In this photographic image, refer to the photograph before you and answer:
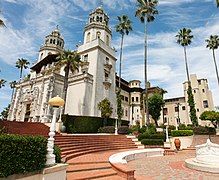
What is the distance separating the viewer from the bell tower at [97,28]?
140 ft

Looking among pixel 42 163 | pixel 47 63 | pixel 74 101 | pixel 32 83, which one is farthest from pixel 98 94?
pixel 42 163

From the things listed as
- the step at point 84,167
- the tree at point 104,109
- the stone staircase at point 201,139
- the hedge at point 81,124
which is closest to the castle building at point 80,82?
the tree at point 104,109

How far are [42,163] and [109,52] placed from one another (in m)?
38.2

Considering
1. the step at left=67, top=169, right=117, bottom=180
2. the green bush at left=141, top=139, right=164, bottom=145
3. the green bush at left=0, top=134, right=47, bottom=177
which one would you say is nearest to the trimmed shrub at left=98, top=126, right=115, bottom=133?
the green bush at left=141, top=139, right=164, bottom=145

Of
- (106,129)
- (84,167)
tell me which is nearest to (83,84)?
(106,129)

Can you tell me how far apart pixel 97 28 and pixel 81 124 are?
2412cm

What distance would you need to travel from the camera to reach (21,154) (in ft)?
19.2

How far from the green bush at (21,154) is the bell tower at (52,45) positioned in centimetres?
4740

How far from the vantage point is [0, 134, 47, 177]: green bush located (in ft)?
17.9

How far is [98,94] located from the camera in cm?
3747

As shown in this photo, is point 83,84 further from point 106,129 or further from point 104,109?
point 106,129

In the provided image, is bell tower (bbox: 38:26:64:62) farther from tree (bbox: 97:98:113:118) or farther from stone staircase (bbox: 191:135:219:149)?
stone staircase (bbox: 191:135:219:149)

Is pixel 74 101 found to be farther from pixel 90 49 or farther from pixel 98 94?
pixel 90 49

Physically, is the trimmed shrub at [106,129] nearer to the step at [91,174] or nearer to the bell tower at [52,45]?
the step at [91,174]
